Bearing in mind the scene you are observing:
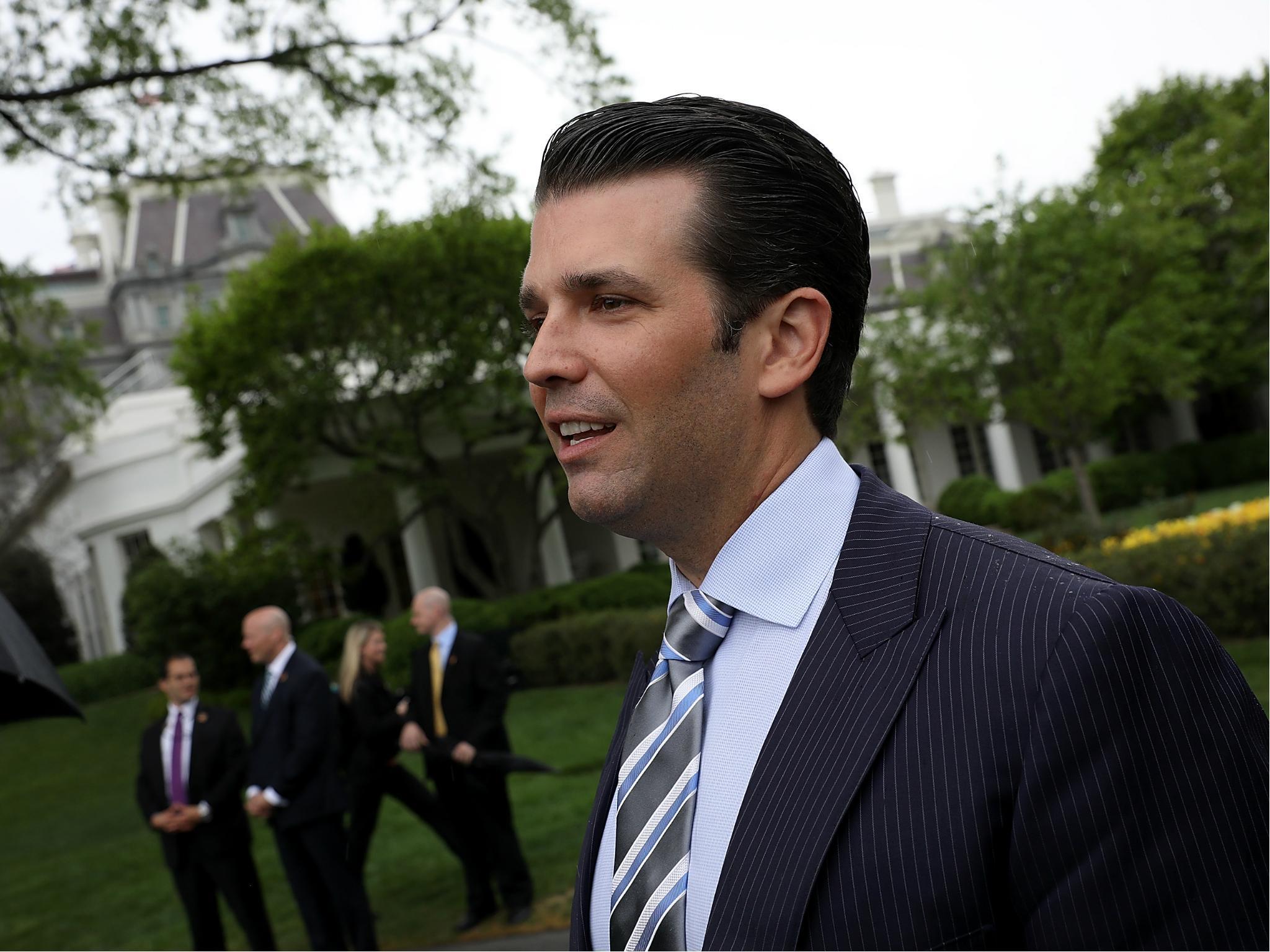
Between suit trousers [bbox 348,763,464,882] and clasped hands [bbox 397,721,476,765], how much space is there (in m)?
0.32

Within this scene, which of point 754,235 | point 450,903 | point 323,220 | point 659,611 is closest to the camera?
point 754,235

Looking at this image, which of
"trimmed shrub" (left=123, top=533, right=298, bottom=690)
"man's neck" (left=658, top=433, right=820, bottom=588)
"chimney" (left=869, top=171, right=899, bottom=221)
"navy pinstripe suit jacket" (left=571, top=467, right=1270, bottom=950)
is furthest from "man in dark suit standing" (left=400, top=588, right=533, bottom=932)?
"chimney" (left=869, top=171, right=899, bottom=221)

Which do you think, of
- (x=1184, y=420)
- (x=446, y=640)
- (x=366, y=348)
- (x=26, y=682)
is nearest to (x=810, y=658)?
(x=26, y=682)

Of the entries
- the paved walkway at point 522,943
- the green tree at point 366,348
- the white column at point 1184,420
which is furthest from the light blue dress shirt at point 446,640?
the white column at point 1184,420

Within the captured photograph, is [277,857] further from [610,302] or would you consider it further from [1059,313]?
[1059,313]

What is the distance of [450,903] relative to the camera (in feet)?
30.0

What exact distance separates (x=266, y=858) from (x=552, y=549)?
53.9 feet

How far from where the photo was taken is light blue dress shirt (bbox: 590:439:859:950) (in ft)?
4.94

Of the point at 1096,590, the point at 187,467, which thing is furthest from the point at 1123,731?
the point at 187,467

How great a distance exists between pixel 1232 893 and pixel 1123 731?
7.6 inches

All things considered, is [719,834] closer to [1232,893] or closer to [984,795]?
[984,795]

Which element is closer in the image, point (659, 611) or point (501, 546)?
point (659, 611)

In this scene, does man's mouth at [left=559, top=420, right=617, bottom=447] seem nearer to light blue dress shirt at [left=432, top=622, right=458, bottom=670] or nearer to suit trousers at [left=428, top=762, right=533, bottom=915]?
suit trousers at [left=428, top=762, right=533, bottom=915]

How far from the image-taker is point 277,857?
12.3 m
